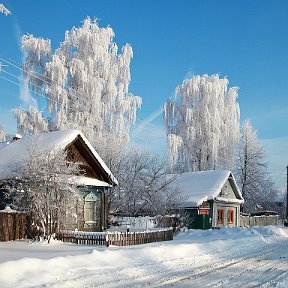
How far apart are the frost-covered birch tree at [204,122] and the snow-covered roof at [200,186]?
4.83m

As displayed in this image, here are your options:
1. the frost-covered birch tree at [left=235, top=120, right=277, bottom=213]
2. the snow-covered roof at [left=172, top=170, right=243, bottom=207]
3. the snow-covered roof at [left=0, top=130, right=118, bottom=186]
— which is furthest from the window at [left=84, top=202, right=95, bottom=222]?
the frost-covered birch tree at [left=235, top=120, right=277, bottom=213]

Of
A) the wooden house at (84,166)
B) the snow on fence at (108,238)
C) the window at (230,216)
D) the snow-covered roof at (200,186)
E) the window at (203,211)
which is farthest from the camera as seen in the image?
the window at (230,216)

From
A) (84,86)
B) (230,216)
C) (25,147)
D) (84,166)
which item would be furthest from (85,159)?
(230,216)

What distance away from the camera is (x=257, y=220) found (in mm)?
46438

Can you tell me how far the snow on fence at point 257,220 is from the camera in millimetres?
44506

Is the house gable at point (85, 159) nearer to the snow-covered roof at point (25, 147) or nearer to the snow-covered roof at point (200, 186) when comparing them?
the snow-covered roof at point (25, 147)

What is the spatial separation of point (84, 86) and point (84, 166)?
13547 millimetres

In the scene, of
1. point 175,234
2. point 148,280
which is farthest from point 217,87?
point 148,280

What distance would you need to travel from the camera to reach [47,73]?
123 feet

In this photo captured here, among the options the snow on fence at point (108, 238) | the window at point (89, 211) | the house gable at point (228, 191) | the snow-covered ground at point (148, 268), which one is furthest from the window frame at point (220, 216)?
the snow-covered ground at point (148, 268)

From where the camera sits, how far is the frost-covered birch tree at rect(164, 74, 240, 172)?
47.6 meters

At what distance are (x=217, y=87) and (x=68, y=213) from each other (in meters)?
31.1

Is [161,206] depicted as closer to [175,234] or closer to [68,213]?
[175,234]

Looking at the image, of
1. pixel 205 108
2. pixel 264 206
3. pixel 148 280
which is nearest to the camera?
pixel 148 280
